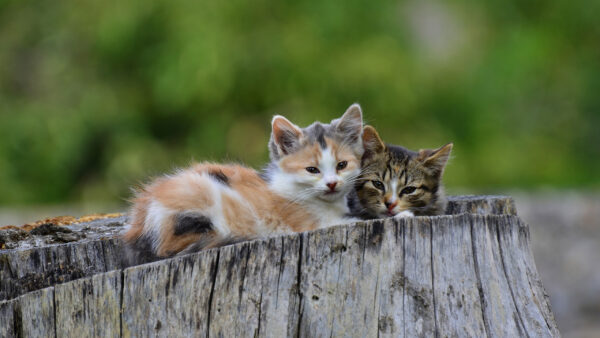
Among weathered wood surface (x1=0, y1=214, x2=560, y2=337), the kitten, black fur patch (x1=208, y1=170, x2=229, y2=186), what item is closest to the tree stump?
weathered wood surface (x1=0, y1=214, x2=560, y2=337)

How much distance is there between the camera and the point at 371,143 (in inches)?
135

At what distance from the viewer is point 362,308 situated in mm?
2289

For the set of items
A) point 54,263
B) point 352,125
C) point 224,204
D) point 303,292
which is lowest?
point 303,292

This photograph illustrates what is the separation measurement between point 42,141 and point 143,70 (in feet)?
4.91

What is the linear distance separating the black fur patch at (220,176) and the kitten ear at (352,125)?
23.1 inches

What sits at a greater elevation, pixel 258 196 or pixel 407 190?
pixel 407 190

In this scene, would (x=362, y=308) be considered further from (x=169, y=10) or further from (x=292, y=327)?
(x=169, y=10)

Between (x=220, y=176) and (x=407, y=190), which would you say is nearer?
(x=220, y=176)

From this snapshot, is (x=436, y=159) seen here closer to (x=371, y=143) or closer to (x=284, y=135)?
(x=371, y=143)

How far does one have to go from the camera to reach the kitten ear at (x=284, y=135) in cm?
343

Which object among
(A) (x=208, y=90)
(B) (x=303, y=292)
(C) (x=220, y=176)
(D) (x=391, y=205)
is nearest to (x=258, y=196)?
(C) (x=220, y=176)

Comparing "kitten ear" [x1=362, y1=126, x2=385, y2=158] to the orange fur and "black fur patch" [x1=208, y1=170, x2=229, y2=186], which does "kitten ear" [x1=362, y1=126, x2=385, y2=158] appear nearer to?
the orange fur

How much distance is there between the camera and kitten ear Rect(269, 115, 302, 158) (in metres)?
3.43

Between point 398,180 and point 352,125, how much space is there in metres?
0.32
